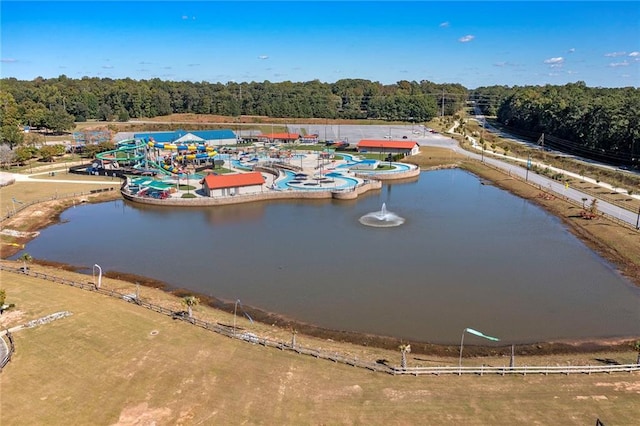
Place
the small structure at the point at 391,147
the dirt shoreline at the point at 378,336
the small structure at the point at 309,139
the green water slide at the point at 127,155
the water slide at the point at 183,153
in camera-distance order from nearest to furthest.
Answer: the dirt shoreline at the point at 378,336, the water slide at the point at 183,153, the green water slide at the point at 127,155, the small structure at the point at 391,147, the small structure at the point at 309,139

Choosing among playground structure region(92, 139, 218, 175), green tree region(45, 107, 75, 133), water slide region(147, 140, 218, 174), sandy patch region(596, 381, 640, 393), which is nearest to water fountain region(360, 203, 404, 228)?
sandy patch region(596, 381, 640, 393)

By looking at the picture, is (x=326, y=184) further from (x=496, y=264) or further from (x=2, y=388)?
(x=2, y=388)

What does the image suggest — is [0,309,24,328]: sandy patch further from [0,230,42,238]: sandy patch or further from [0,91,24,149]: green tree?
[0,91,24,149]: green tree

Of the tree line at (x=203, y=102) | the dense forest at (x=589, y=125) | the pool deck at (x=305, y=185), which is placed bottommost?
the pool deck at (x=305, y=185)

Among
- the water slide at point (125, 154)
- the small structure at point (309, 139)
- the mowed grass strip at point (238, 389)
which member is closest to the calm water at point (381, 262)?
the mowed grass strip at point (238, 389)

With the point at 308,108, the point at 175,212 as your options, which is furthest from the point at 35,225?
the point at 308,108

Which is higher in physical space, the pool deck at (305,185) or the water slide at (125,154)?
the water slide at (125,154)

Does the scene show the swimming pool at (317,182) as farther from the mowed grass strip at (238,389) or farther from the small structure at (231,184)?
the mowed grass strip at (238,389)
